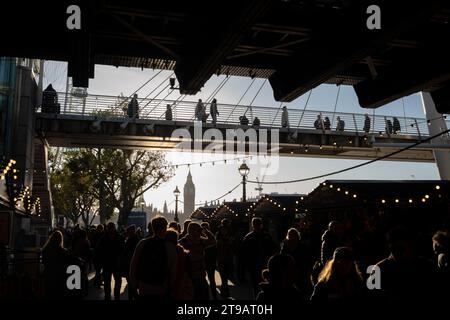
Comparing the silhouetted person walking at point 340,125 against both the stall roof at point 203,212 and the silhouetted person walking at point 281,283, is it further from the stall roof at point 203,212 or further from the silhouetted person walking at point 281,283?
the silhouetted person walking at point 281,283

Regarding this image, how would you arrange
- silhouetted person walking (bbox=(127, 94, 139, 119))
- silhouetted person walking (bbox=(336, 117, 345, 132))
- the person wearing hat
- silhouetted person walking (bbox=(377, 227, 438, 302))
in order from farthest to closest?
silhouetted person walking (bbox=(336, 117, 345, 132)) < silhouetted person walking (bbox=(127, 94, 139, 119)) < the person wearing hat < silhouetted person walking (bbox=(377, 227, 438, 302))

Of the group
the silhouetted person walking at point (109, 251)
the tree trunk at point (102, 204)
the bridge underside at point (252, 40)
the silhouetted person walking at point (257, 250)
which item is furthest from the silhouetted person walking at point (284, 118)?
the bridge underside at point (252, 40)

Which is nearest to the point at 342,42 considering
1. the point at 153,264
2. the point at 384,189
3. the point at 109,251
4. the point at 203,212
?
the point at 153,264

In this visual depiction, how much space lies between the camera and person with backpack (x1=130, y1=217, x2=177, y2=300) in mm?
4508

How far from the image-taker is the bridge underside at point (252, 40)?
2.46 meters

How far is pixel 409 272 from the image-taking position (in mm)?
3844

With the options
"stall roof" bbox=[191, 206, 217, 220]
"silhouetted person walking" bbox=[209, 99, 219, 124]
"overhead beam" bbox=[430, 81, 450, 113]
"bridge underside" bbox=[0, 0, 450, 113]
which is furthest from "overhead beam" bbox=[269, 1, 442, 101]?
"stall roof" bbox=[191, 206, 217, 220]

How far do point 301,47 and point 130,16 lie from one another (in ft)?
4.29

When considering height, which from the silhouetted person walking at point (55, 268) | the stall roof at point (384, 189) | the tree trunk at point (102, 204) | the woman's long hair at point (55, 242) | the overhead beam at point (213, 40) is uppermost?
the tree trunk at point (102, 204)

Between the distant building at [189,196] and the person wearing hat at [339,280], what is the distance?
164690mm

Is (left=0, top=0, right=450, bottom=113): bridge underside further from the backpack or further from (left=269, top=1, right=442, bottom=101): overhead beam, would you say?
the backpack
